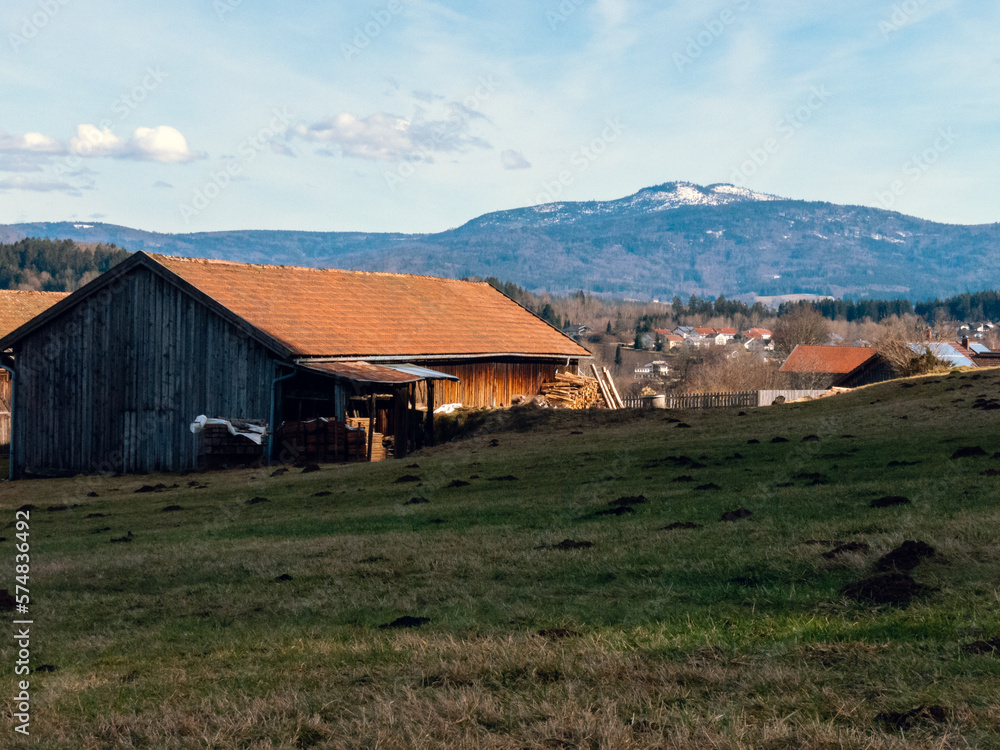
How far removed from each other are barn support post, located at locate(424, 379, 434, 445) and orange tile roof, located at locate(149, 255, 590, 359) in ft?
Answer: 8.14

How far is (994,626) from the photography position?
657cm

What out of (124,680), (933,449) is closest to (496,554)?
(124,680)

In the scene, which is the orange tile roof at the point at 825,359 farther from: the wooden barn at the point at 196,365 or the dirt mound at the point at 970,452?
the dirt mound at the point at 970,452

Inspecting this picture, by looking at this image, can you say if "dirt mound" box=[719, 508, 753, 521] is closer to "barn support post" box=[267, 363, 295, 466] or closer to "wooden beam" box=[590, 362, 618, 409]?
"barn support post" box=[267, 363, 295, 466]

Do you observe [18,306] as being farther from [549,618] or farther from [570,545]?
[549,618]

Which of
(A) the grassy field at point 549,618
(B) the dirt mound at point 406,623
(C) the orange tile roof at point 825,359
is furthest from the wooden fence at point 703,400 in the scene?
(C) the orange tile roof at point 825,359

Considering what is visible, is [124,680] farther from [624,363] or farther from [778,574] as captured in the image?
[624,363]

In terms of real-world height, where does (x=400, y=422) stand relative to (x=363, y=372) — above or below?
below

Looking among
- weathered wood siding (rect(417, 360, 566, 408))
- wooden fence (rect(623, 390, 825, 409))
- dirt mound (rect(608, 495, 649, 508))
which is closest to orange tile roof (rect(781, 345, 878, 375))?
wooden fence (rect(623, 390, 825, 409))

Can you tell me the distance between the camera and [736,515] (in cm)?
1238

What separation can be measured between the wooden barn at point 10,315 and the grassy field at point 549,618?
106 ft

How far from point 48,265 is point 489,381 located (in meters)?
140

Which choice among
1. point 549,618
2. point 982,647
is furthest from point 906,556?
point 549,618

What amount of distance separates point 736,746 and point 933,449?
15.2 meters
